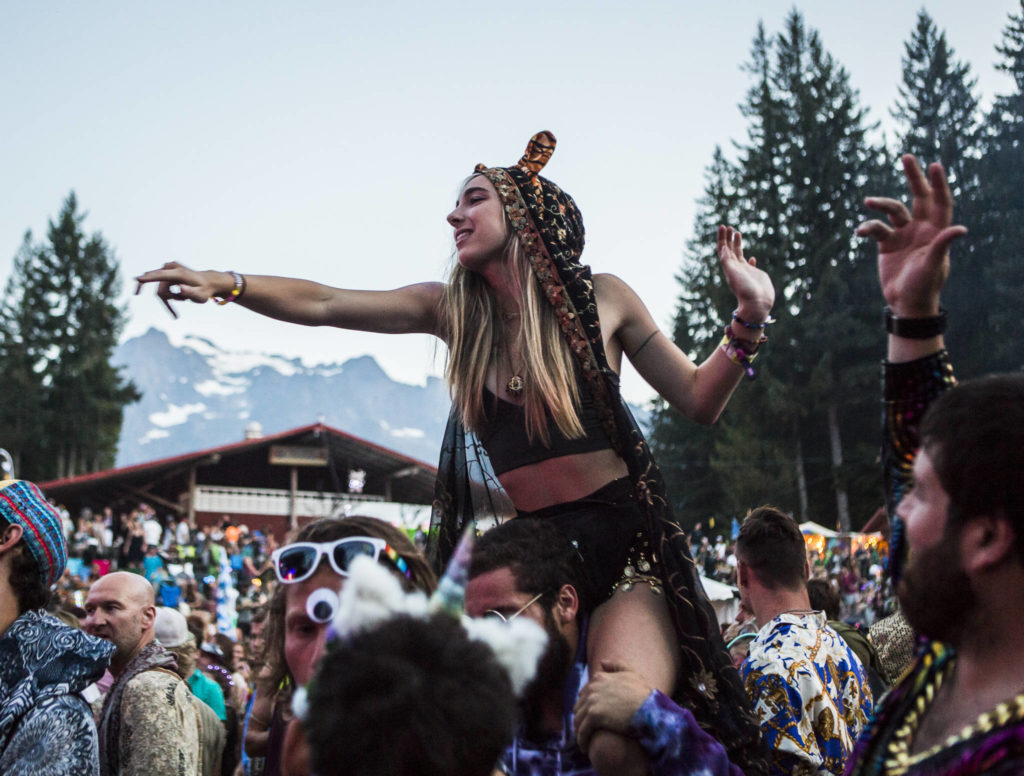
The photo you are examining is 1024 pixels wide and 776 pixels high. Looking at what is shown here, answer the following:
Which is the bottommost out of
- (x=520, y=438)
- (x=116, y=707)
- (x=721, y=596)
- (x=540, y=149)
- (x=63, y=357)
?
(x=721, y=596)

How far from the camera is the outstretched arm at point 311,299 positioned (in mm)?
2902

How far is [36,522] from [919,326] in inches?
110

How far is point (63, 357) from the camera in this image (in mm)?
54312

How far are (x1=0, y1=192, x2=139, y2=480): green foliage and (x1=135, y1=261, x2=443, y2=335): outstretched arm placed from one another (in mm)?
53363

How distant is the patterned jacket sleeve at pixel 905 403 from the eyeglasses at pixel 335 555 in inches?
41.0

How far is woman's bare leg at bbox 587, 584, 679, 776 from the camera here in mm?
2662

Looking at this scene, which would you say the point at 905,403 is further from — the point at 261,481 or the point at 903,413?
the point at 261,481

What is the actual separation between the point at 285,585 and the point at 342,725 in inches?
36.5

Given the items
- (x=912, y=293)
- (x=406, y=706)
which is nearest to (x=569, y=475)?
(x=912, y=293)

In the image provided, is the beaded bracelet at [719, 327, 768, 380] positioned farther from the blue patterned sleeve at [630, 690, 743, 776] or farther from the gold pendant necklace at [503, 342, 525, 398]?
the blue patterned sleeve at [630, 690, 743, 776]

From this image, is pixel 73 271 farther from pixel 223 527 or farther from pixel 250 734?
pixel 250 734

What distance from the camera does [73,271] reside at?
56.7m

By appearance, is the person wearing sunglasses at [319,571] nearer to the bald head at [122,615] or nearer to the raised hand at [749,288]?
the raised hand at [749,288]

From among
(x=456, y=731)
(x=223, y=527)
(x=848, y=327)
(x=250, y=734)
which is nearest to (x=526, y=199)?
(x=250, y=734)
